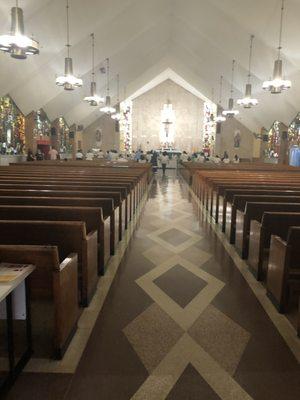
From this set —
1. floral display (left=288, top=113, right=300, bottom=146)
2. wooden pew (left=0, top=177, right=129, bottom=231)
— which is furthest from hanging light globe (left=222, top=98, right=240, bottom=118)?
wooden pew (left=0, top=177, right=129, bottom=231)

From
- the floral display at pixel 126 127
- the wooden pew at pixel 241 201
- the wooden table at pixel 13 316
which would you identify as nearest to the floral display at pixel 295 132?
the wooden pew at pixel 241 201

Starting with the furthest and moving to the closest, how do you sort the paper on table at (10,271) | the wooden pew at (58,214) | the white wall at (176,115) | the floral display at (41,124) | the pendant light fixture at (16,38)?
the white wall at (176,115)
the floral display at (41,124)
the pendant light fixture at (16,38)
the wooden pew at (58,214)
the paper on table at (10,271)

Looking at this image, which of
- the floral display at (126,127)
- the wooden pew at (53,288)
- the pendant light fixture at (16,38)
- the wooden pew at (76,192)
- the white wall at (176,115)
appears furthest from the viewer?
the white wall at (176,115)

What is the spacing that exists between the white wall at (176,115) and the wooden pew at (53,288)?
986 inches

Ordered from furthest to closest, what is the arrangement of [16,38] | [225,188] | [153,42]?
1. [153,42]
2. [16,38]
3. [225,188]

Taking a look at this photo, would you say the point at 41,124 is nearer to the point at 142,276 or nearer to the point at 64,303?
the point at 142,276

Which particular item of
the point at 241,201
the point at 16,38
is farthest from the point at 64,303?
the point at 16,38

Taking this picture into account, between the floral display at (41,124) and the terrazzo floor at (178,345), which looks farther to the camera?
the floral display at (41,124)

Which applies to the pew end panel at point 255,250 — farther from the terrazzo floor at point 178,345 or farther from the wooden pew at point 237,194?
the wooden pew at point 237,194

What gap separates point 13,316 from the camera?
192cm

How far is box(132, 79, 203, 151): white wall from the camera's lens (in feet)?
86.8

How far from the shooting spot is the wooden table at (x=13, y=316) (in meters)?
1.67

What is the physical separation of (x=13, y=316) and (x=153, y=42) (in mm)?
15310

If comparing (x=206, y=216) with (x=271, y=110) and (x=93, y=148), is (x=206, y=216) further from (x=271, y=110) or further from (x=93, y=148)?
(x=93, y=148)
